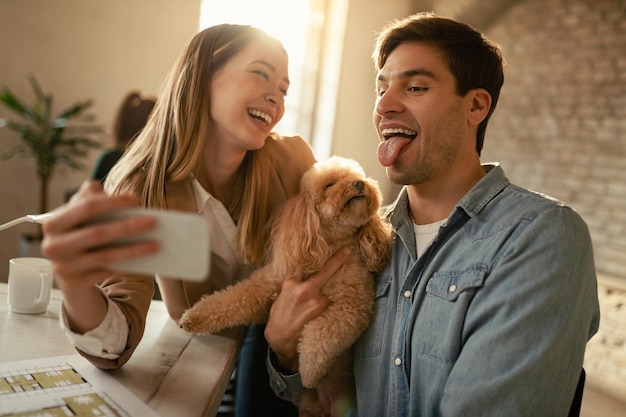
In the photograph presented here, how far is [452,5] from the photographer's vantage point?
Result: 494 centimetres

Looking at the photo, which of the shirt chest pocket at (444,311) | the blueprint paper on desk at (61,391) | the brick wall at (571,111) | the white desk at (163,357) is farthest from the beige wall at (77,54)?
the shirt chest pocket at (444,311)

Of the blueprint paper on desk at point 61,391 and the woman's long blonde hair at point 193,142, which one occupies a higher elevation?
the woman's long blonde hair at point 193,142

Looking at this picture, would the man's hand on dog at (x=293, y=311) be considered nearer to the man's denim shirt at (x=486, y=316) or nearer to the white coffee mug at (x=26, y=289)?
the man's denim shirt at (x=486, y=316)

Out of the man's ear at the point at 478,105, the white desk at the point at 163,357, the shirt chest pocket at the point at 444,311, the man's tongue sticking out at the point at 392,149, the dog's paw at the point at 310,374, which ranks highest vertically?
the man's ear at the point at 478,105

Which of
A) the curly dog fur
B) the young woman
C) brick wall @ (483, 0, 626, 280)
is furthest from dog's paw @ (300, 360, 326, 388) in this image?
brick wall @ (483, 0, 626, 280)

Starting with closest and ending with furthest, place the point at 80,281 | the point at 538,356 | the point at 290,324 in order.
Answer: the point at 80,281 < the point at 538,356 < the point at 290,324

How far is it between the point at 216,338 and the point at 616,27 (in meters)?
4.45

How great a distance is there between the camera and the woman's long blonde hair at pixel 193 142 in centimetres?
136

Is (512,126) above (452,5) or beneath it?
beneath

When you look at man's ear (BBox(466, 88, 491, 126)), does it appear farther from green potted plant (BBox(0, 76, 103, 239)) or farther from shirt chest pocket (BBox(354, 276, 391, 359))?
green potted plant (BBox(0, 76, 103, 239))

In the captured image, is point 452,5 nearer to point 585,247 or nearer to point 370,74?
point 370,74

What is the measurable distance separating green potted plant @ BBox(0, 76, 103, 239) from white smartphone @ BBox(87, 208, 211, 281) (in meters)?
3.36

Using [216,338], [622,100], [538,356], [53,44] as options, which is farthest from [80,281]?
[622,100]

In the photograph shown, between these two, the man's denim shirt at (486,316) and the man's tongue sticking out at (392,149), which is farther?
the man's tongue sticking out at (392,149)
